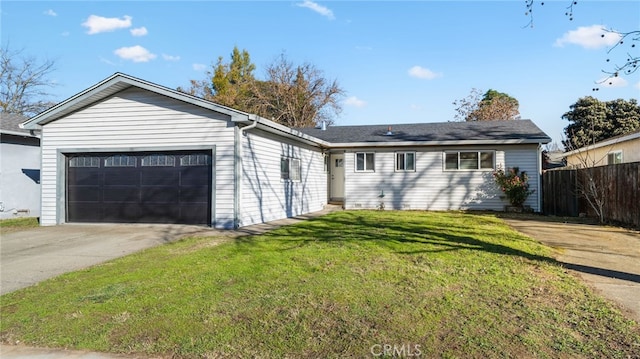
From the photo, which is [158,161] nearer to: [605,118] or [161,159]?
[161,159]

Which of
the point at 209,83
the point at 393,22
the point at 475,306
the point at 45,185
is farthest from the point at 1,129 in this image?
the point at 209,83

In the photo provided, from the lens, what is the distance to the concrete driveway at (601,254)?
15.1 feet

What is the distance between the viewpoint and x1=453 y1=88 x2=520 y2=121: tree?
32094 millimetres

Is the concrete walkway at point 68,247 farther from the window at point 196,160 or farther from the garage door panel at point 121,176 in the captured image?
the window at point 196,160

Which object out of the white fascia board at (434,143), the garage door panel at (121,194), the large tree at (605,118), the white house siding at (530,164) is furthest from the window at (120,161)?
the large tree at (605,118)

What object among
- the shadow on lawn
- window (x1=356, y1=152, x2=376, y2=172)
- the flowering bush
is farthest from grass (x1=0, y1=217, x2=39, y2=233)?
the flowering bush

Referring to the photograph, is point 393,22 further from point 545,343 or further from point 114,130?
point 545,343

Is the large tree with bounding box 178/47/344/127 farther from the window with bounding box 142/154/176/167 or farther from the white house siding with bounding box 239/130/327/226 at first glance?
the window with bounding box 142/154/176/167

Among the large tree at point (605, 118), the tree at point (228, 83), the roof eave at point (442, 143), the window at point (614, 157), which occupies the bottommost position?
the window at point (614, 157)

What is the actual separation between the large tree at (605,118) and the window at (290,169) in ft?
74.2

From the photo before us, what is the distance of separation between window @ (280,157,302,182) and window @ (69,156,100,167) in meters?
5.62

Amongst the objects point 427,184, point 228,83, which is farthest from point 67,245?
point 228,83

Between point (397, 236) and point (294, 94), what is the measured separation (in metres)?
28.0

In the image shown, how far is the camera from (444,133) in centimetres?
1645
